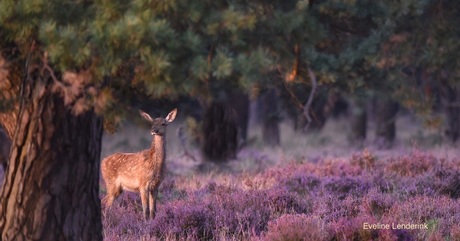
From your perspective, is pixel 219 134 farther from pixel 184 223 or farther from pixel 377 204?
pixel 184 223

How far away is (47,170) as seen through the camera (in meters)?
7.43

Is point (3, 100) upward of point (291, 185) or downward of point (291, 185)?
upward

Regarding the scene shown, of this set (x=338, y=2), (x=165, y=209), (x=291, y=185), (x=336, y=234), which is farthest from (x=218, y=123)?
(x=336, y=234)

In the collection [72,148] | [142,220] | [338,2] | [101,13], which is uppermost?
[338,2]

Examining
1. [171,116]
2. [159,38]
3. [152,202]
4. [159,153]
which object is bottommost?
[152,202]

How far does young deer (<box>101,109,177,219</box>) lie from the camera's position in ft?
36.8

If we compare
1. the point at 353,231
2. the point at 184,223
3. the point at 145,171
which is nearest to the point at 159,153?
the point at 145,171

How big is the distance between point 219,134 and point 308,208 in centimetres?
878

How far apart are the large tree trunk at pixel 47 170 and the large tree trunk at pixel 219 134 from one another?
40.0ft

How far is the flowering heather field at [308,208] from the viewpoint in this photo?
28.5 feet

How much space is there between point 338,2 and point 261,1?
2815 millimetres

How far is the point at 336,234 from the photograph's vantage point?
859 centimetres

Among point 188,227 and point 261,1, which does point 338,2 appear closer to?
point 261,1

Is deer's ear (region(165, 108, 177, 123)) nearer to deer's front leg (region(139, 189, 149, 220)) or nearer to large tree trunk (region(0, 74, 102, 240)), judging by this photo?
deer's front leg (region(139, 189, 149, 220))
